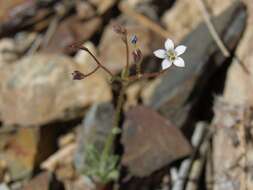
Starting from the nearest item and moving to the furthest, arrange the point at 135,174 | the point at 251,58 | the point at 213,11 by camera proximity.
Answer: the point at 135,174, the point at 251,58, the point at 213,11

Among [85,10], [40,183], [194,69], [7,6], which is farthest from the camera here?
[7,6]

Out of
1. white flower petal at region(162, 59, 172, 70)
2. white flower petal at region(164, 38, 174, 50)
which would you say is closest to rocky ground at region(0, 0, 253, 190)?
white flower petal at region(164, 38, 174, 50)

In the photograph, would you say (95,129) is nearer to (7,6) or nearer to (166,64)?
(166,64)

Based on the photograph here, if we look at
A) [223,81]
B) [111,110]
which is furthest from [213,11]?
[111,110]

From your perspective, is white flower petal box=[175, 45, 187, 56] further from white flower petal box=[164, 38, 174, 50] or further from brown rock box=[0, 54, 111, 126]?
brown rock box=[0, 54, 111, 126]

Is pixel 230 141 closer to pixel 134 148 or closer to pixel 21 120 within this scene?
pixel 134 148

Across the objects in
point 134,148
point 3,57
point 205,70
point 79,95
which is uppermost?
point 3,57

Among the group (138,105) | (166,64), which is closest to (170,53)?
(166,64)
